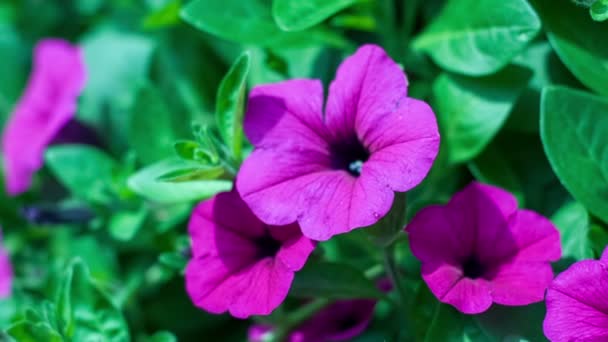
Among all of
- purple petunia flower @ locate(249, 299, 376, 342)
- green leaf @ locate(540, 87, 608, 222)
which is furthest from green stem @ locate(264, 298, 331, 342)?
green leaf @ locate(540, 87, 608, 222)

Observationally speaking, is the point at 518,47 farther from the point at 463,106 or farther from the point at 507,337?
the point at 507,337

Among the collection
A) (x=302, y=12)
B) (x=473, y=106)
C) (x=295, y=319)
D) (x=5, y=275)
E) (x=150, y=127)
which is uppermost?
(x=302, y=12)

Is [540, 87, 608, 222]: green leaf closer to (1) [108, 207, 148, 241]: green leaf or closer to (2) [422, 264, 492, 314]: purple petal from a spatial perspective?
(2) [422, 264, 492, 314]: purple petal

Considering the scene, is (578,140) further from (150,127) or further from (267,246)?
(150,127)

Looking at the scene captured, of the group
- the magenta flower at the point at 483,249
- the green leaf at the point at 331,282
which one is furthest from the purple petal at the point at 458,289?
the green leaf at the point at 331,282

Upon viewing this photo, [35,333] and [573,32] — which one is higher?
[573,32]

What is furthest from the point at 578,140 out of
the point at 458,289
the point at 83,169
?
the point at 83,169

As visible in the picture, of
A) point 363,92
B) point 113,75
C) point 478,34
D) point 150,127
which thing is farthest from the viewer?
point 113,75
